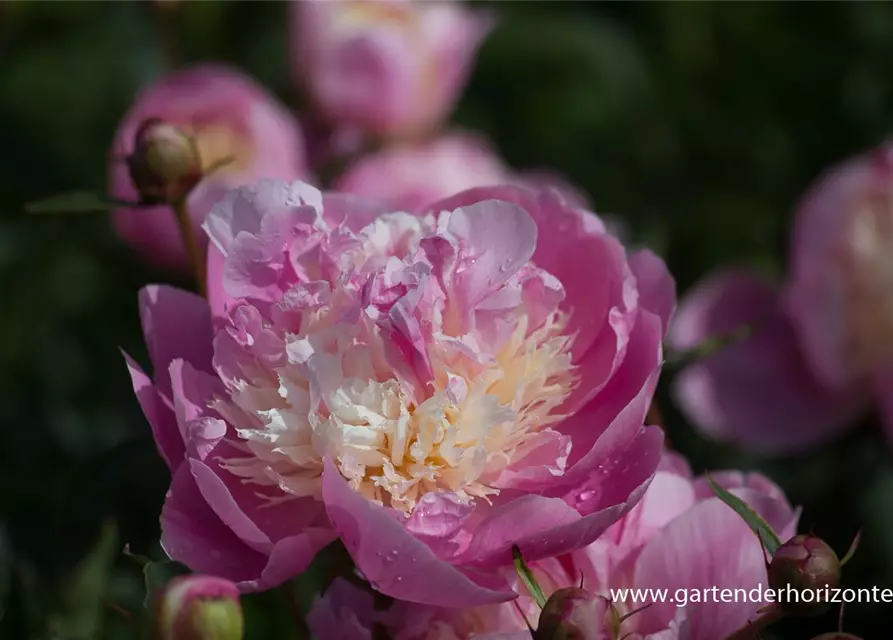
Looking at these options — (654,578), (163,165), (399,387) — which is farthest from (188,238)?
(654,578)

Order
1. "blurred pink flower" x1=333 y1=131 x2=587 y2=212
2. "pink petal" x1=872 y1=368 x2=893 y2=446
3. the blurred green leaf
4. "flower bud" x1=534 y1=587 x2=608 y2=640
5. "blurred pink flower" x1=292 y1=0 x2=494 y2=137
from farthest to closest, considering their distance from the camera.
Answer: "blurred pink flower" x1=292 y1=0 x2=494 y2=137
"blurred pink flower" x1=333 y1=131 x2=587 y2=212
"pink petal" x1=872 y1=368 x2=893 y2=446
the blurred green leaf
"flower bud" x1=534 y1=587 x2=608 y2=640

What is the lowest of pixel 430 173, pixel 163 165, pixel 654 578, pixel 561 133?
pixel 561 133

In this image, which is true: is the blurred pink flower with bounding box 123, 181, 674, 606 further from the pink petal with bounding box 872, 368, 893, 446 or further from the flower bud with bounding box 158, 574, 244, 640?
the pink petal with bounding box 872, 368, 893, 446

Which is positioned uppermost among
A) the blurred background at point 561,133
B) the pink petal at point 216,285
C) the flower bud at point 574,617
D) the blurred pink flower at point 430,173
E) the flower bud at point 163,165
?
the flower bud at point 163,165

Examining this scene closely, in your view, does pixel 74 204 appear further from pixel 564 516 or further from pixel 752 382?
pixel 752 382

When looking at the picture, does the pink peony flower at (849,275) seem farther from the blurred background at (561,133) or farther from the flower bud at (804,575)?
the flower bud at (804,575)

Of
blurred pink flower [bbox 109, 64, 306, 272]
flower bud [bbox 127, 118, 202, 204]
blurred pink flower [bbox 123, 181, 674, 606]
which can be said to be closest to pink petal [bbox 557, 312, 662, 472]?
blurred pink flower [bbox 123, 181, 674, 606]

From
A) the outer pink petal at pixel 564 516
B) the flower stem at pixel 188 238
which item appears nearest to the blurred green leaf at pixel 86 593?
the flower stem at pixel 188 238
